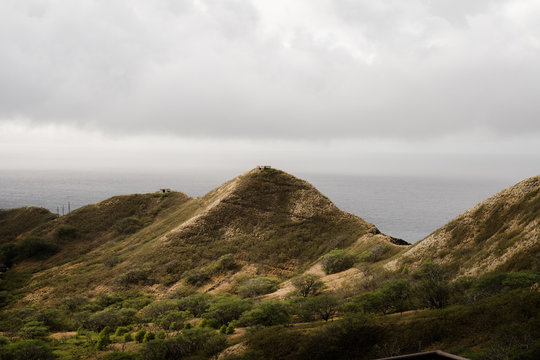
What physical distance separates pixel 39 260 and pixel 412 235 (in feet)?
479

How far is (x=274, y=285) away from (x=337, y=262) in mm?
9491

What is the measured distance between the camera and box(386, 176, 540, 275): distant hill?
86.5 feet

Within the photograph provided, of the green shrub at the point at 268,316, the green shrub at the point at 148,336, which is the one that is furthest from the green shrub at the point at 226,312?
the green shrub at the point at 148,336

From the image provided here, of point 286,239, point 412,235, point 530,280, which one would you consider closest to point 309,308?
point 530,280

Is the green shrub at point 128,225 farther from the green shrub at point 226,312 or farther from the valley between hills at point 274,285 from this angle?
the green shrub at point 226,312

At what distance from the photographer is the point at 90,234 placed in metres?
85.2

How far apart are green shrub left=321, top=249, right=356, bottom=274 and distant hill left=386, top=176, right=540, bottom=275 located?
290 inches

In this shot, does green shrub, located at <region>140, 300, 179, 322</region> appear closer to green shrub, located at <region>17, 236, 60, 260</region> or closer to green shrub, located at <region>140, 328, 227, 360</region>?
green shrub, located at <region>140, 328, 227, 360</region>

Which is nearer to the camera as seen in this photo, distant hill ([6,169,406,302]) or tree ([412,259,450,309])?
tree ([412,259,450,309])

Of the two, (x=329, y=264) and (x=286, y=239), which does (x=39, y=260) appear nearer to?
(x=286, y=239)

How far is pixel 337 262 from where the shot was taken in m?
45.4

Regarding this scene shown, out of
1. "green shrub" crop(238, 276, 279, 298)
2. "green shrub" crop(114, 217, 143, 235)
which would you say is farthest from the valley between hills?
"green shrub" crop(114, 217, 143, 235)

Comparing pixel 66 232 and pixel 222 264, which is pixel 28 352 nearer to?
pixel 222 264

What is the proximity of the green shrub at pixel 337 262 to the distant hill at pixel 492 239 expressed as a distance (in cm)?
737
